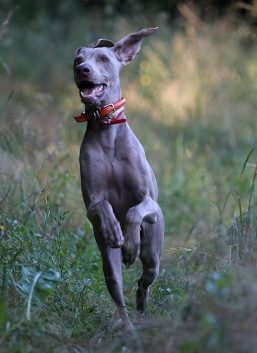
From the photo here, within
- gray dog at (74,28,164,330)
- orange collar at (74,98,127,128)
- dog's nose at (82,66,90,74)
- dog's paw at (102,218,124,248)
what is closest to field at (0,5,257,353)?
gray dog at (74,28,164,330)

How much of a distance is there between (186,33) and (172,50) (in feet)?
2.19

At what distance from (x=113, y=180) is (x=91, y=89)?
1.90 ft

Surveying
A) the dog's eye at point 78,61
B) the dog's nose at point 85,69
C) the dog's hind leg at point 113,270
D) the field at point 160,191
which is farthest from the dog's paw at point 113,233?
the dog's eye at point 78,61

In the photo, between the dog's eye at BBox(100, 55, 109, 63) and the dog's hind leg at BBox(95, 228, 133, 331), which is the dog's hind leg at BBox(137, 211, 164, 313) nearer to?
the dog's hind leg at BBox(95, 228, 133, 331)

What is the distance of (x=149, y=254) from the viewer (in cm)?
587

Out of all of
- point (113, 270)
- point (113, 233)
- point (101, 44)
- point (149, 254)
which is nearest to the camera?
point (113, 233)

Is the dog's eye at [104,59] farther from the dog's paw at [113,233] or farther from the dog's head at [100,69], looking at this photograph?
the dog's paw at [113,233]

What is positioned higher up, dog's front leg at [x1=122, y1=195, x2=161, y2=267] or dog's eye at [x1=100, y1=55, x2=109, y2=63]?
dog's eye at [x1=100, y1=55, x2=109, y2=63]

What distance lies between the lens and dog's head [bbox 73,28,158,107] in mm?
5668

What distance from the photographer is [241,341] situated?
3.84 m

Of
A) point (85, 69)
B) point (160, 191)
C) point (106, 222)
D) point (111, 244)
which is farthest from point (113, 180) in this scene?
point (160, 191)

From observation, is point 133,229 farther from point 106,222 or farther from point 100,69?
point 100,69

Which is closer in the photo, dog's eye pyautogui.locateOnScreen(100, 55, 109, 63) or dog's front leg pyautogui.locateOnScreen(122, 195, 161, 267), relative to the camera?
dog's front leg pyautogui.locateOnScreen(122, 195, 161, 267)

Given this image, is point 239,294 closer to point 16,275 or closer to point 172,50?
point 16,275
